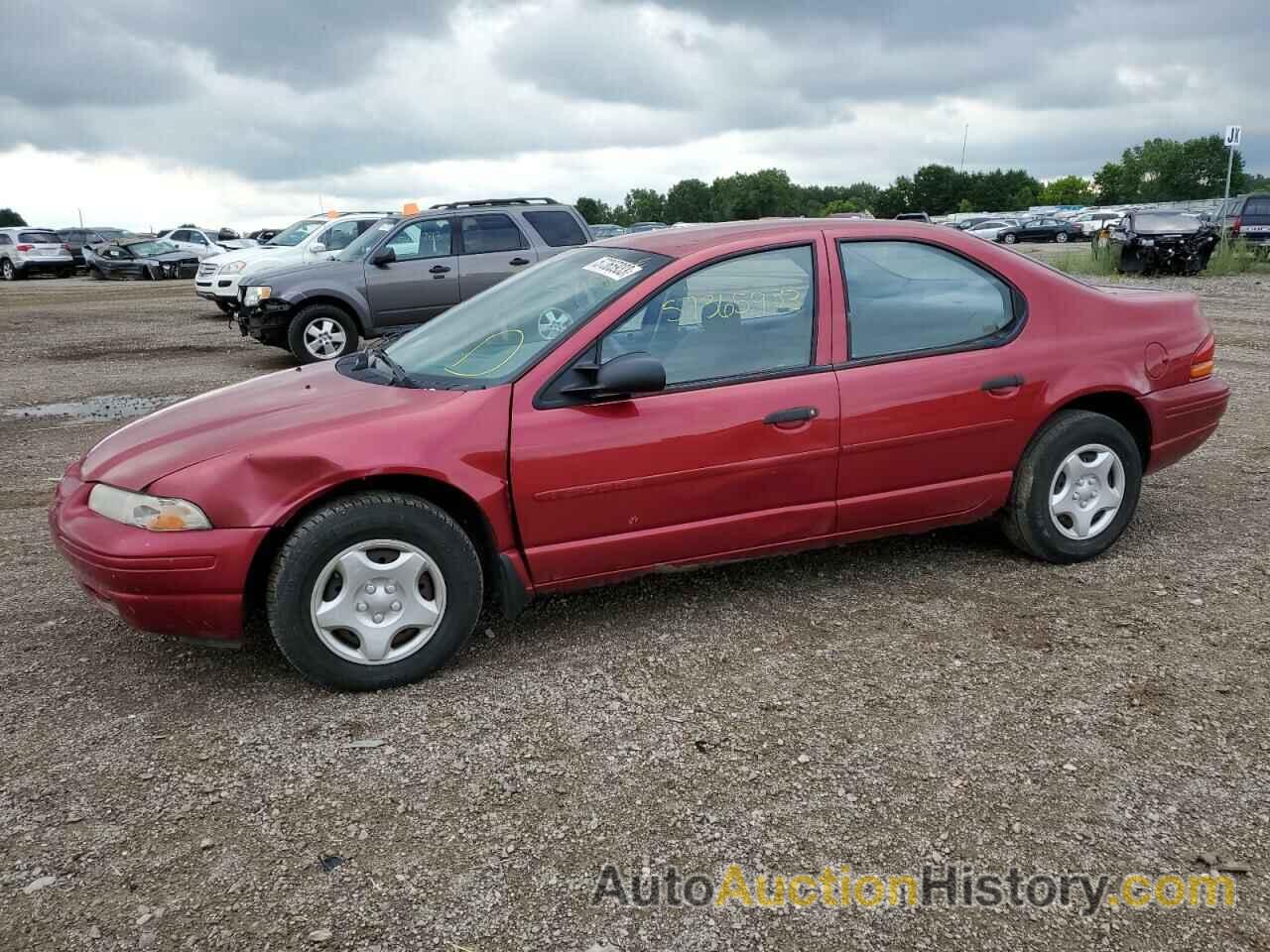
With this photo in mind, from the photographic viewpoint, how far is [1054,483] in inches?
172

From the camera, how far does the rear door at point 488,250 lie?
11.5 m

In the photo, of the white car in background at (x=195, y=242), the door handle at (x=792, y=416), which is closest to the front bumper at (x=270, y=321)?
the door handle at (x=792, y=416)

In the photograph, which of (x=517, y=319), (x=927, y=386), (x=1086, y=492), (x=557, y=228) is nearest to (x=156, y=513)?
(x=517, y=319)

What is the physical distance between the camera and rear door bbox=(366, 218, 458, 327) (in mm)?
11273

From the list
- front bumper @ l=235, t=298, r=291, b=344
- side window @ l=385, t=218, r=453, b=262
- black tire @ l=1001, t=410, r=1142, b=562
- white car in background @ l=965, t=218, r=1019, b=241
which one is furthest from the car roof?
white car in background @ l=965, t=218, r=1019, b=241

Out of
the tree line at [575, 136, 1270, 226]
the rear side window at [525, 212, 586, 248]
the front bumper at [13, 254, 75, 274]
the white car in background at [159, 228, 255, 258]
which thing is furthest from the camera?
the tree line at [575, 136, 1270, 226]

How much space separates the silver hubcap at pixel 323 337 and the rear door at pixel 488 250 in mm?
1411

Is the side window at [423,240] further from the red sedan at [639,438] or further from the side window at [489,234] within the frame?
the red sedan at [639,438]

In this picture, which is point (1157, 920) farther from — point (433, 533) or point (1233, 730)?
point (433, 533)

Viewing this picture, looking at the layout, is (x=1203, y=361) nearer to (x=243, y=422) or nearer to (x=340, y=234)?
(x=243, y=422)

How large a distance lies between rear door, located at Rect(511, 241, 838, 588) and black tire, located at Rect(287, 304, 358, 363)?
7.92 meters

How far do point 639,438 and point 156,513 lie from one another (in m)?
1.62

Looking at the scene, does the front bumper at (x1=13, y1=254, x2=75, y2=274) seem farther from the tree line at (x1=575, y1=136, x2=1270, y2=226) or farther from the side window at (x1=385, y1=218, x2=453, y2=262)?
the tree line at (x1=575, y1=136, x2=1270, y2=226)

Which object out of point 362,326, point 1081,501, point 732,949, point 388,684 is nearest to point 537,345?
point 388,684
